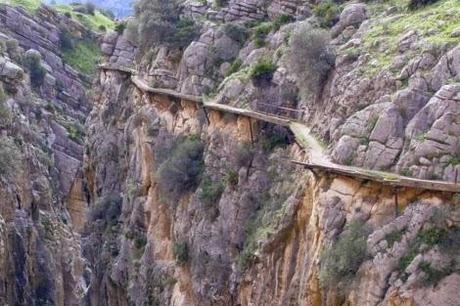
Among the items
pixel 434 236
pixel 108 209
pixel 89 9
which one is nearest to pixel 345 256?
pixel 434 236

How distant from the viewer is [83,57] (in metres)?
109

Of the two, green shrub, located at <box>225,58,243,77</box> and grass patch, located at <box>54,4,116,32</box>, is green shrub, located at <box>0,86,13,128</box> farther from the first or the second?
grass patch, located at <box>54,4,116,32</box>

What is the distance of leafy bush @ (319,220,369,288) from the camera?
21281 mm

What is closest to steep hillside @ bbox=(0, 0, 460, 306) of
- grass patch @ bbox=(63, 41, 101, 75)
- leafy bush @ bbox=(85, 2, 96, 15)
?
grass patch @ bbox=(63, 41, 101, 75)

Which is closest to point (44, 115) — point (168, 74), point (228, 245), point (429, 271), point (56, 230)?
point (56, 230)

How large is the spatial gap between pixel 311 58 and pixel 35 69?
70169 millimetres

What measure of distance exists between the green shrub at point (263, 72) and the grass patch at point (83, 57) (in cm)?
7159

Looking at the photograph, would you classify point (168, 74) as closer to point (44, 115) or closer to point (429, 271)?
point (429, 271)

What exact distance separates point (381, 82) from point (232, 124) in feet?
40.5

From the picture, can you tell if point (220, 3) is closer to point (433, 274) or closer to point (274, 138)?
point (274, 138)

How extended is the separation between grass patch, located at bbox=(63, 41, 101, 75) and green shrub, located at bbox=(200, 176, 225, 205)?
7083 cm

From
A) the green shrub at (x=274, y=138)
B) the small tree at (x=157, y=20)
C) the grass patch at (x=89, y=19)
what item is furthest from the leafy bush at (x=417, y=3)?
the grass patch at (x=89, y=19)

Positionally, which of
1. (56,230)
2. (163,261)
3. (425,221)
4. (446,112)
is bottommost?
(56,230)

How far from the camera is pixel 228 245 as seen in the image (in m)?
33.5
